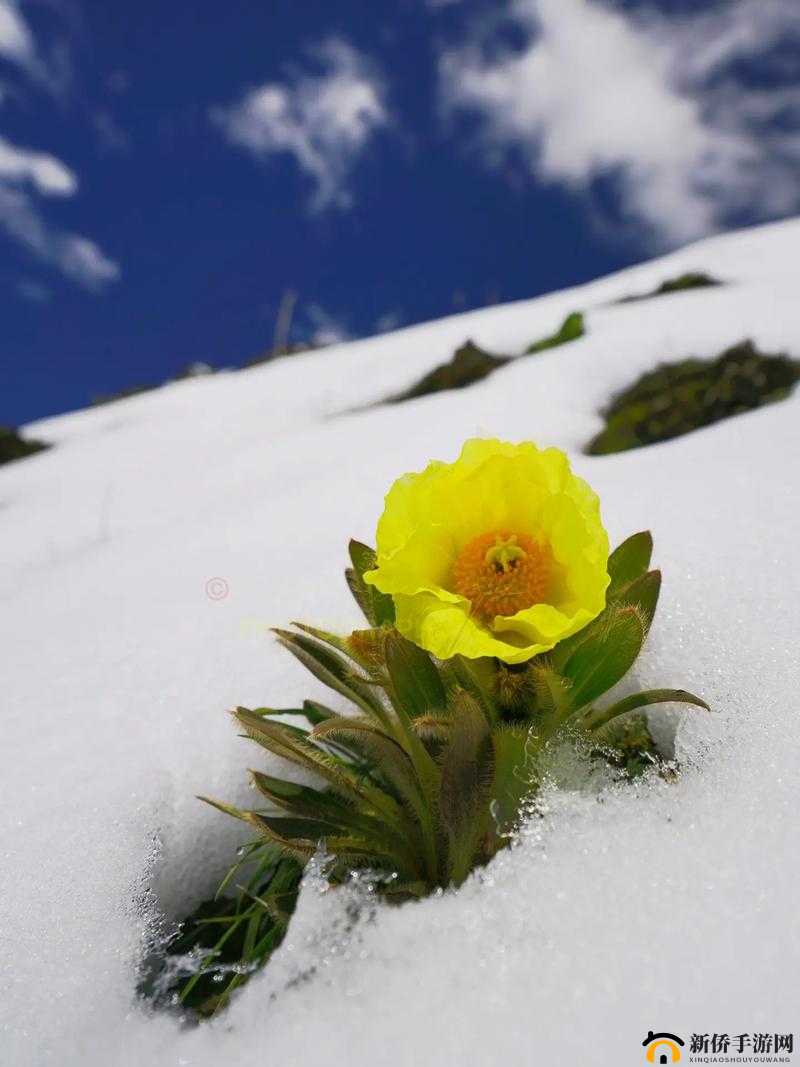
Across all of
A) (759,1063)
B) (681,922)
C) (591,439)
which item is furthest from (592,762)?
(591,439)

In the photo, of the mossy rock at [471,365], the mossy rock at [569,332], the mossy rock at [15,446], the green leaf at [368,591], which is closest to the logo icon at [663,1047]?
the green leaf at [368,591]

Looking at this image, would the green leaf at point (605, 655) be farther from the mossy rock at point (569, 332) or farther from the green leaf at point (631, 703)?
the mossy rock at point (569, 332)

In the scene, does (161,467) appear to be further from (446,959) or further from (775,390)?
(446,959)

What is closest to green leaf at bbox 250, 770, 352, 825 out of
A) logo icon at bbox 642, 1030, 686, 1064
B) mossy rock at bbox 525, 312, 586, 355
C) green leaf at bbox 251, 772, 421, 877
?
green leaf at bbox 251, 772, 421, 877

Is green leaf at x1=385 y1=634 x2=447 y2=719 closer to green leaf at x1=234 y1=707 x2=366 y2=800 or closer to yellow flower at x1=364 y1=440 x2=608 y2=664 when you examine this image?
yellow flower at x1=364 y1=440 x2=608 y2=664

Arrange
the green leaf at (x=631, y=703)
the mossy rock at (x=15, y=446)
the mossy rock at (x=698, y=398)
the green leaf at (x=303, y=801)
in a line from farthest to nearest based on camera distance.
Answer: the mossy rock at (x=15, y=446) < the mossy rock at (x=698, y=398) < the green leaf at (x=303, y=801) < the green leaf at (x=631, y=703)

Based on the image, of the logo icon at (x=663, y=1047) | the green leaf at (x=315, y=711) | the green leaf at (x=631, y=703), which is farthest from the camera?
the green leaf at (x=315, y=711)

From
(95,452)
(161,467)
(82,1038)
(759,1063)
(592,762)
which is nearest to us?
(759,1063)
